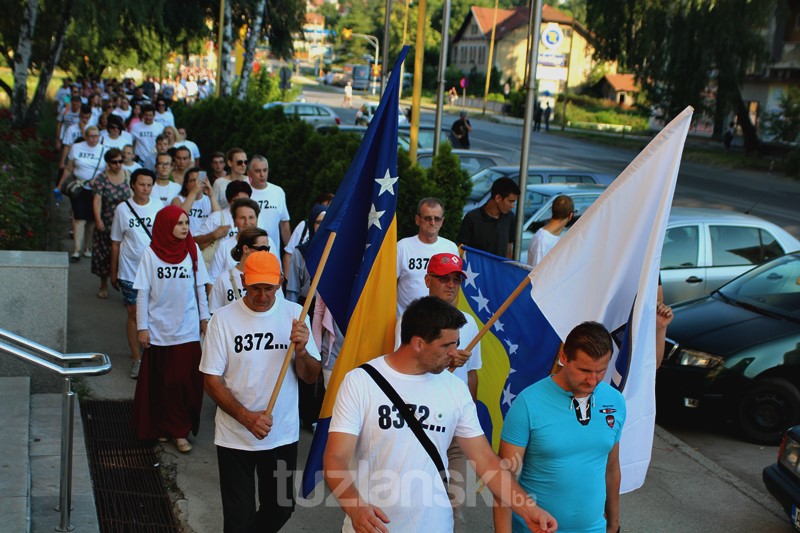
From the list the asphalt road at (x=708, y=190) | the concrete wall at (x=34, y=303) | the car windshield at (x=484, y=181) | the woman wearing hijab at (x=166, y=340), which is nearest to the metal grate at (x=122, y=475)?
the woman wearing hijab at (x=166, y=340)

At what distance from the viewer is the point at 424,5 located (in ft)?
34.2

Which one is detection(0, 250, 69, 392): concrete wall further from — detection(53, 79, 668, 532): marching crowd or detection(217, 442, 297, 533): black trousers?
detection(217, 442, 297, 533): black trousers

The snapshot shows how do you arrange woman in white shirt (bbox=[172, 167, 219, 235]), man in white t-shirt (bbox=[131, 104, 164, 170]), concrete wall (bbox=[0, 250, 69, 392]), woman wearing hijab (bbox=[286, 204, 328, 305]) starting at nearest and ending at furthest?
concrete wall (bbox=[0, 250, 69, 392]), woman wearing hijab (bbox=[286, 204, 328, 305]), woman in white shirt (bbox=[172, 167, 219, 235]), man in white t-shirt (bbox=[131, 104, 164, 170])

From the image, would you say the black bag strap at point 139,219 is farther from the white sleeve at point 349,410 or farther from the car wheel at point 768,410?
the car wheel at point 768,410

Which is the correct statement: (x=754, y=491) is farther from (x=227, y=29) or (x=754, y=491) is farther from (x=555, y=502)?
(x=227, y=29)

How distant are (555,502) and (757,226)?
8629 mm

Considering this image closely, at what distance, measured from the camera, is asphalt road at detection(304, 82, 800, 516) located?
834 centimetres

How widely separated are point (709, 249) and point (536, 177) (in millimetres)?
4450

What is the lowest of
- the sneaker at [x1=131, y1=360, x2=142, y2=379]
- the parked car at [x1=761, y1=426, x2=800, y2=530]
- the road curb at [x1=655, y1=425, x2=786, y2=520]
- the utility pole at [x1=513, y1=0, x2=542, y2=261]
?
the road curb at [x1=655, y1=425, x2=786, y2=520]

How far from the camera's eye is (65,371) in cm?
500

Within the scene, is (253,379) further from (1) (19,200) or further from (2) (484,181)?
(2) (484,181)

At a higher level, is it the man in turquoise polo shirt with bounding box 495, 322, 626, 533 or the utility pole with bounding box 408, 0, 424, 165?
the utility pole with bounding box 408, 0, 424, 165

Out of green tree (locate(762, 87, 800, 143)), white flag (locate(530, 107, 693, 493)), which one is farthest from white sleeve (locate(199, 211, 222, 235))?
green tree (locate(762, 87, 800, 143))

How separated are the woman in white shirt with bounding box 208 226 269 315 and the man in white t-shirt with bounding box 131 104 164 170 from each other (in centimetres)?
1139
